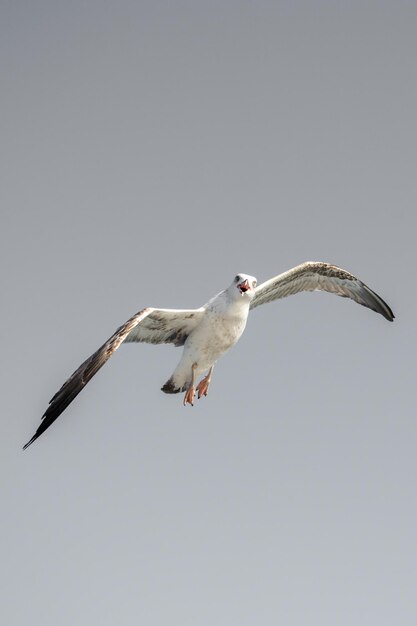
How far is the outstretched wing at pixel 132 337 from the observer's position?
67.4ft

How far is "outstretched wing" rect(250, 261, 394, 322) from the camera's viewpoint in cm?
2716

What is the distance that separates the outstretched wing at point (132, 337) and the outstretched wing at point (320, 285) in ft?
7.40

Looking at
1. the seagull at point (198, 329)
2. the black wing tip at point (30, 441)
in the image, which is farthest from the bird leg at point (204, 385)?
the black wing tip at point (30, 441)

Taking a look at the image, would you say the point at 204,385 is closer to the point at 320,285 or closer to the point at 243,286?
the point at 243,286

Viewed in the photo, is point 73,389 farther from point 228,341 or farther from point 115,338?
point 228,341

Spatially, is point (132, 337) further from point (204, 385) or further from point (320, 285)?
point (320, 285)

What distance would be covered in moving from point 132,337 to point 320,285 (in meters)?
6.58

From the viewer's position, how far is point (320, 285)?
29250mm

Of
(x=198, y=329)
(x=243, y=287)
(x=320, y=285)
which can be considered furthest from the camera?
(x=320, y=285)

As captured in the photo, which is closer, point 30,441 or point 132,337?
point 30,441

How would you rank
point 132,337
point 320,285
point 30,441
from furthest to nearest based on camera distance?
point 320,285 → point 132,337 → point 30,441

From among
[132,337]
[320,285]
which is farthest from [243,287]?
[320,285]

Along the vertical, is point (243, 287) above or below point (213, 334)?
above

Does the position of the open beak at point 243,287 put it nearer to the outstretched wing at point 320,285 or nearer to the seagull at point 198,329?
the seagull at point 198,329
